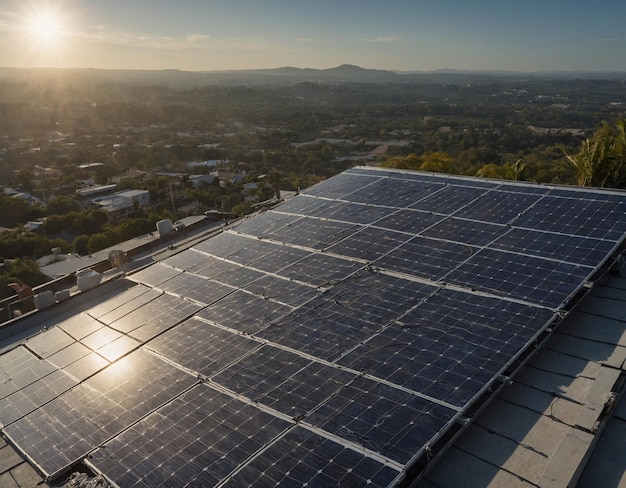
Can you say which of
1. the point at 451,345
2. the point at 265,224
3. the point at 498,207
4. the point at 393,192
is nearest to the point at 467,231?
the point at 498,207

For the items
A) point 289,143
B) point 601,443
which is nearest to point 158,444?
point 601,443

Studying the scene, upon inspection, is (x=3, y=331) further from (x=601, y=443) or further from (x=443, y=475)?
(x=601, y=443)

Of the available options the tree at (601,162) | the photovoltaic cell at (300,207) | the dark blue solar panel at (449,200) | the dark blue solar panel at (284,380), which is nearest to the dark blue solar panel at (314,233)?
the photovoltaic cell at (300,207)

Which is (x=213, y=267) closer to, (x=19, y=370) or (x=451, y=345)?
(x=19, y=370)

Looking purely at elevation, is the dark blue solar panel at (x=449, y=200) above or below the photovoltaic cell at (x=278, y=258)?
above

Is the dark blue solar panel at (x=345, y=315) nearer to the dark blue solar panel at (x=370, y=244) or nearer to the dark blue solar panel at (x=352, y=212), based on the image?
the dark blue solar panel at (x=370, y=244)
